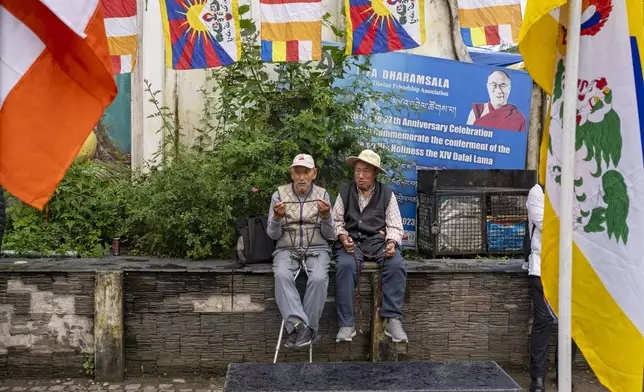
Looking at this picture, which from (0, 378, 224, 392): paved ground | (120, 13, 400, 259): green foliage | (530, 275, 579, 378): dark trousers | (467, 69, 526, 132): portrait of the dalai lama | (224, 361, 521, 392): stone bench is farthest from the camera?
(467, 69, 526, 132): portrait of the dalai lama

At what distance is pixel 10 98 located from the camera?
301 centimetres

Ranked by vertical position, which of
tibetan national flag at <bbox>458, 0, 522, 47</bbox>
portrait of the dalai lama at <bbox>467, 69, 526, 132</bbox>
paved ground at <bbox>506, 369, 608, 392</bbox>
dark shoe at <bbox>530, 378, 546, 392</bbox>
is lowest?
paved ground at <bbox>506, 369, 608, 392</bbox>

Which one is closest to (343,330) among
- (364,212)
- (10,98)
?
(364,212)

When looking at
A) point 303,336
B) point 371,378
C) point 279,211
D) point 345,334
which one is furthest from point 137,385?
point 371,378

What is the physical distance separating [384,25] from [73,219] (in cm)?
361

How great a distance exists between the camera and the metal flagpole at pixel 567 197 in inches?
117

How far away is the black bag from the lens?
5945 mm

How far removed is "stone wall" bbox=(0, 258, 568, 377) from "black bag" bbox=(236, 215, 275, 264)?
0.14 m

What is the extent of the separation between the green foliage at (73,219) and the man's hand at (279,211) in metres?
1.97

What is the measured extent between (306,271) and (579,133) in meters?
2.97

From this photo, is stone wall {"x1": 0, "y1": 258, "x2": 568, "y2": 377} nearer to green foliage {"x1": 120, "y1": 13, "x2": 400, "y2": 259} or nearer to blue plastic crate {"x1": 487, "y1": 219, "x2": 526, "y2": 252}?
green foliage {"x1": 120, "y1": 13, "x2": 400, "y2": 259}

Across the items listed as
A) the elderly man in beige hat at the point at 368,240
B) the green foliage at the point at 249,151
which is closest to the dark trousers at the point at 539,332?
the elderly man in beige hat at the point at 368,240

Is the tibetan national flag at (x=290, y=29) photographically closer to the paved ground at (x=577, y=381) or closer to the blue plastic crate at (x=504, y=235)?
the blue plastic crate at (x=504, y=235)

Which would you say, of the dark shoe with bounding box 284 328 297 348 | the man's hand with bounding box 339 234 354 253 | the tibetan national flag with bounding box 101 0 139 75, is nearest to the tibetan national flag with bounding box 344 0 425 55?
the man's hand with bounding box 339 234 354 253
